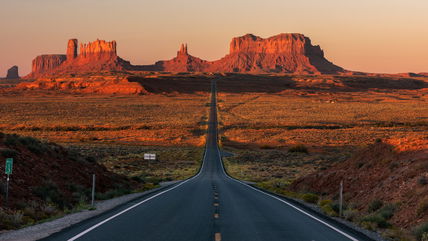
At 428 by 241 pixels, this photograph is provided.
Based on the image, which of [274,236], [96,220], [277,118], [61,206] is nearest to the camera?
[274,236]

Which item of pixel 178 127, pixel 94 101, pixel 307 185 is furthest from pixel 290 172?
pixel 94 101

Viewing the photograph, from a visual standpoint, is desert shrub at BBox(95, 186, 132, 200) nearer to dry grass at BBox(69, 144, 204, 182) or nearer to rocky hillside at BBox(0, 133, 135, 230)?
rocky hillside at BBox(0, 133, 135, 230)

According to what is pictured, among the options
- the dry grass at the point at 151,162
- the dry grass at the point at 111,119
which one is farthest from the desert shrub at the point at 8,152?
the dry grass at the point at 111,119

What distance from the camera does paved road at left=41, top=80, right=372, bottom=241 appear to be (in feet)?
38.1

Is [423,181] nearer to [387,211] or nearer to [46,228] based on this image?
[387,211]

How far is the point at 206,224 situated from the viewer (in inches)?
543

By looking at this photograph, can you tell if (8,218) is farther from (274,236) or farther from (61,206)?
(274,236)

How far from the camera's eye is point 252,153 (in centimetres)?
7400

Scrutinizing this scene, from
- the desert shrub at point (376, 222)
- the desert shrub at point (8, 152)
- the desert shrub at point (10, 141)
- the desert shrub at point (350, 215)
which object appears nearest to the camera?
the desert shrub at point (376, 222)

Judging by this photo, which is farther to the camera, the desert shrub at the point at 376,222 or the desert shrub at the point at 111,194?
the desert shrub at the point at 111,194

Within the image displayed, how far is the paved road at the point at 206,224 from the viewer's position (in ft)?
38.1

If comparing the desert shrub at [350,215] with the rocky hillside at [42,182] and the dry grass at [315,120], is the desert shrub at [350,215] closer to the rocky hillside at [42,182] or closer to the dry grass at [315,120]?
the rocky hillside at [42,182]

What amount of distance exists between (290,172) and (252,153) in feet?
80.6

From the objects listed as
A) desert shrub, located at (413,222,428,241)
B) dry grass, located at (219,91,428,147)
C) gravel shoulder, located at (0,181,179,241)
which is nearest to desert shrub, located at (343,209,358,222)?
desert shrub, located at (413,222,428,241)
